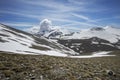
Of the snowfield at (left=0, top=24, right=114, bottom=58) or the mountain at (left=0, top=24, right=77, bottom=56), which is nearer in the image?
the snowfield at (left=0, top=24, right=114, bottom=58)

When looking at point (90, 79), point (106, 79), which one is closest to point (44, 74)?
point (90, 79)

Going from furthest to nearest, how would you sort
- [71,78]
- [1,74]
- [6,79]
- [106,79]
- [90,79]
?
[106,79] → [90,79] → [71,78] → [1,74] → [6,79]

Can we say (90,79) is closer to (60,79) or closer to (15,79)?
(60,79)

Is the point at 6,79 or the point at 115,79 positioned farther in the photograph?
the point at 115,79

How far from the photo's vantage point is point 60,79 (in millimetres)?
12305

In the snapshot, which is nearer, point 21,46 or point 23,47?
point 23,47

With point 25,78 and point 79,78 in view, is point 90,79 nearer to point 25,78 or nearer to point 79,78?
point 79,78

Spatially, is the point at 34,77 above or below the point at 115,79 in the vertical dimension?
above

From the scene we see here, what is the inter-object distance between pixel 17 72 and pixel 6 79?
2195mm

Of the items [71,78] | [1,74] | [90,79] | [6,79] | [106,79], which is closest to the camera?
[6,79]

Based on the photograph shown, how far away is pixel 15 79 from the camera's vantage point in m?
11.0

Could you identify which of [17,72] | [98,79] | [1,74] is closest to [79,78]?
[98,79]

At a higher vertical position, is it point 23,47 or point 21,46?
point 21,46

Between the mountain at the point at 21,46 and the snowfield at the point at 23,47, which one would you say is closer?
the snowfield at the point at 23,47
